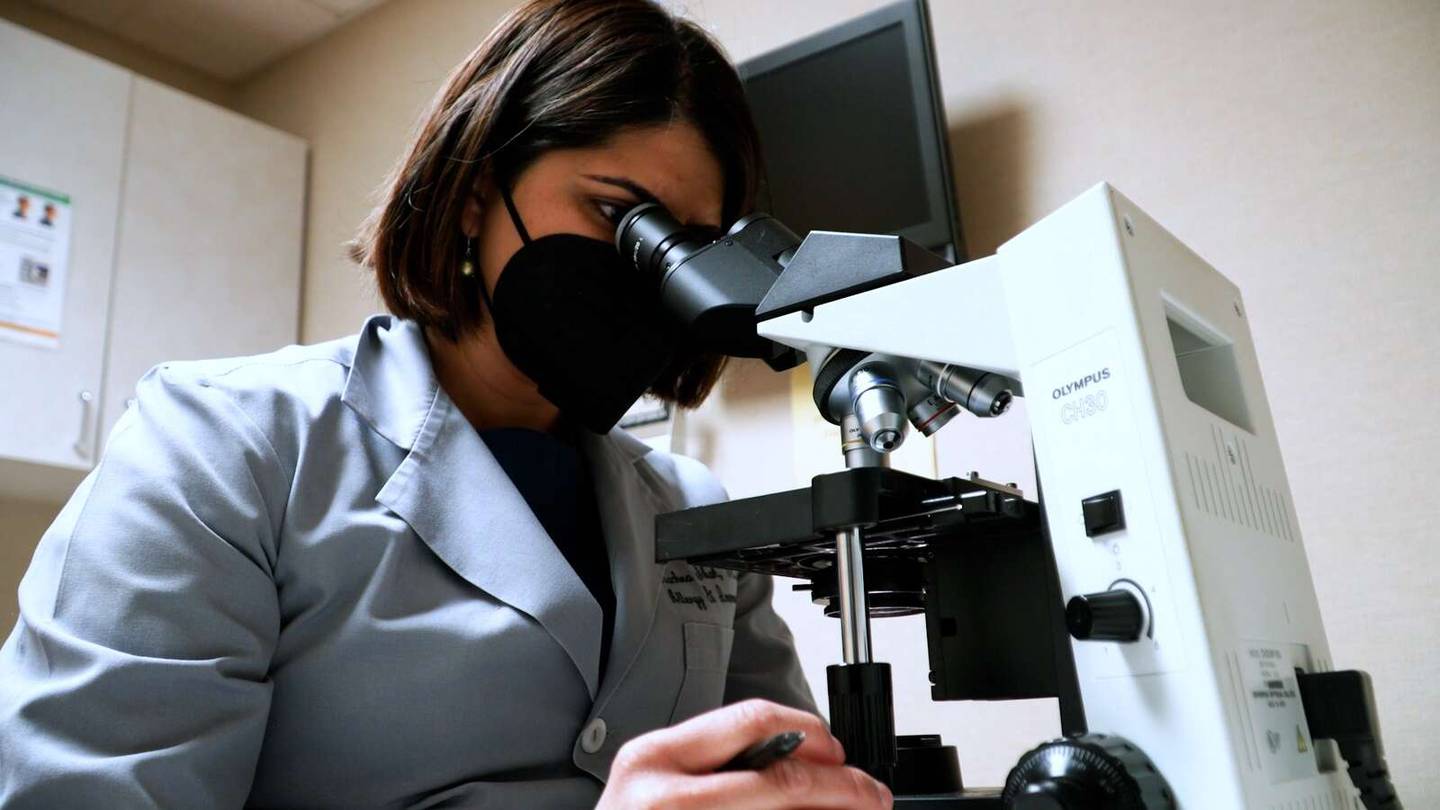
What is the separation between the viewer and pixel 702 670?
1.08 metres

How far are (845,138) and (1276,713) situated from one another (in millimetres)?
1356

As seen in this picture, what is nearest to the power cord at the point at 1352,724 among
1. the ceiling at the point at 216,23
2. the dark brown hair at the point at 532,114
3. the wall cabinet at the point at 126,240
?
the dark brown hair at the point at 532,114

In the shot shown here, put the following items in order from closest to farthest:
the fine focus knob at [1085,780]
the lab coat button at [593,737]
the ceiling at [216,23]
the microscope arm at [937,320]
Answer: the fine focus knob at [1085,780] → the microscope arm at [937,320] → the lab coat button at [593,737] → the ceiling at [216,23]

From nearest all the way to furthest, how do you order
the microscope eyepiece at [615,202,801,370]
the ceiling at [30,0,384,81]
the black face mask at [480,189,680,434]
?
the microscope eyepiece at [615,202,801,370]
the black face mask at [480,189,680,434]
the ceiling at [30,0,384,81]

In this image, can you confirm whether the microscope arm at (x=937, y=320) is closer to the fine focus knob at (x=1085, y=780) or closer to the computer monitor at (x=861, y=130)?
the fine focus knob at (x=1085, y=780)

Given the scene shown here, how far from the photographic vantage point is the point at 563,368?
105cm

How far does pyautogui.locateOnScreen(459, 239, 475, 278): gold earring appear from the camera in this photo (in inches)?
44.6

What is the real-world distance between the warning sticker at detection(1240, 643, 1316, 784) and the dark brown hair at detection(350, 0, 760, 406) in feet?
2.48

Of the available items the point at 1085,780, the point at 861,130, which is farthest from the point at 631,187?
the point at 861,130

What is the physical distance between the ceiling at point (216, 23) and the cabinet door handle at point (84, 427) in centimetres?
114

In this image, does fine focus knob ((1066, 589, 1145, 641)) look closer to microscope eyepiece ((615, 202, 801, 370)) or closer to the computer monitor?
microscope eyepiece ((615, 202, 801, 370))

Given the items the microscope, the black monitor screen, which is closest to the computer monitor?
the black monitor screen

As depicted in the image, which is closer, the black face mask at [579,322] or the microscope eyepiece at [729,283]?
the microscope eyepiece at [729,283]

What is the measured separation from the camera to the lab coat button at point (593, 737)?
3.02ft
